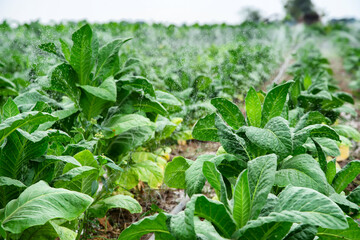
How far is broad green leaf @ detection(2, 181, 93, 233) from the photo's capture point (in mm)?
1160

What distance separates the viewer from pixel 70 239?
143cm

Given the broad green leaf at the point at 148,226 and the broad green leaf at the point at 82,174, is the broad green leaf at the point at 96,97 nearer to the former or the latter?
the broad green leaf at the point at 82,174

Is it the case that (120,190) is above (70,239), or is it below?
below

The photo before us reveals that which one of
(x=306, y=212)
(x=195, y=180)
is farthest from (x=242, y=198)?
(x=195, y=180)

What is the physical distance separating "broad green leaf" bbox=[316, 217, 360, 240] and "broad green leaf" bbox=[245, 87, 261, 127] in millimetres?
661

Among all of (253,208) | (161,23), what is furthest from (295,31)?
(253,208)

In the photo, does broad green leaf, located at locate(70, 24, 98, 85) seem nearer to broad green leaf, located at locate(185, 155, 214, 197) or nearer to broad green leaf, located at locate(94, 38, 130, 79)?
broad green leaf, located at locate(94, 38, 130, 79)

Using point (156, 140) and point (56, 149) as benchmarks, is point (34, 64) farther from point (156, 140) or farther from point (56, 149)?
point (56, 149)

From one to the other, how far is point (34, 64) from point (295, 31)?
1758 centimetres

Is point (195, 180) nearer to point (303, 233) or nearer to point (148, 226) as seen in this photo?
point (148, 226)

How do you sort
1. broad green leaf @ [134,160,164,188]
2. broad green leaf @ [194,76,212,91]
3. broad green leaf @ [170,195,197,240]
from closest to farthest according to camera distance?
broad green leaf @ [170,195,197,240]
broad green leaf @ [134,160,164,188]
broad green leaf @ [194,76,212,91]

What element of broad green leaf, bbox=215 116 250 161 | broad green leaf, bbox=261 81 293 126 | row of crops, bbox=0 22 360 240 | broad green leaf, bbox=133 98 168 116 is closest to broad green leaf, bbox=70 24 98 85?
row of crops, bbox=0 22 360 240

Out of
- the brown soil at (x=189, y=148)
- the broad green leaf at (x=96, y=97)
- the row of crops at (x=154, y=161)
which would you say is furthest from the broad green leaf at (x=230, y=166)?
the brown soil at (x=189, y=148)

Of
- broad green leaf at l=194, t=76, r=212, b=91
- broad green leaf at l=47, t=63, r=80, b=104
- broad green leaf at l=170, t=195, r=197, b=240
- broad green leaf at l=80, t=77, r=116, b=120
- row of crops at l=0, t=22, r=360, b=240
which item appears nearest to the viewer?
broad green leaf at l=170, t=195, r=197, b=240
